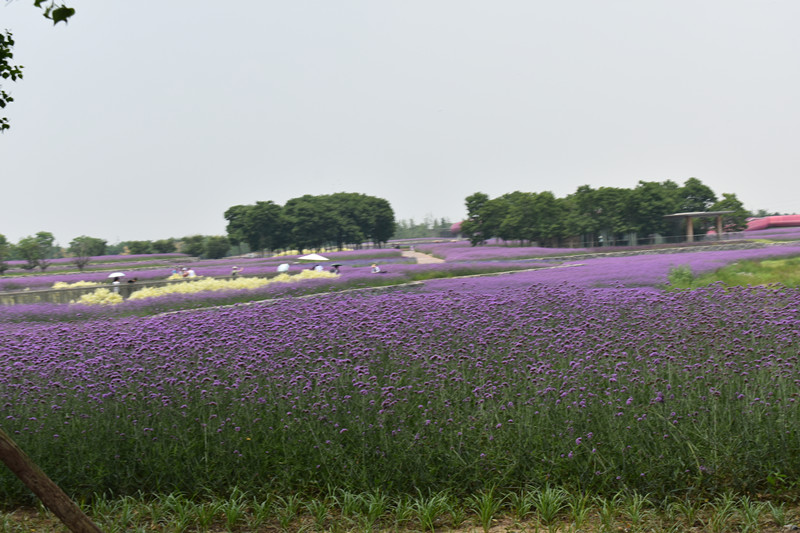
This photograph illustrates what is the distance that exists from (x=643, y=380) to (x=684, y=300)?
3811mm

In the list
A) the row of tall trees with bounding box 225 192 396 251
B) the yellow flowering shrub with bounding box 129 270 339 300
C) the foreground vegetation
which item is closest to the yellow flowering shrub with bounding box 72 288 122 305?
the yellow flowering shrub with bounding box 129 270 339 300

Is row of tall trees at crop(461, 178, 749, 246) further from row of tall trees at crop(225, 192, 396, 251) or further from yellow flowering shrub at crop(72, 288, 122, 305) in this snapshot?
yellow flowering shrub at crop(72, 288, 122, 305)

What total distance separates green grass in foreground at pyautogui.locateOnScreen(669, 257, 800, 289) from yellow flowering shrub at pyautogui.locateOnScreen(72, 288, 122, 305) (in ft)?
42.4

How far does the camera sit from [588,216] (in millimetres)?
56062

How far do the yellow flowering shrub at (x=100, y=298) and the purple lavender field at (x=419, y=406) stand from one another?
362 inches

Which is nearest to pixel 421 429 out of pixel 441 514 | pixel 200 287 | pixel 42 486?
pixel 441 514

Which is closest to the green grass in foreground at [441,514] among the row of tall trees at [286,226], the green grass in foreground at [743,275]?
the green grass in foreground at [743,275]

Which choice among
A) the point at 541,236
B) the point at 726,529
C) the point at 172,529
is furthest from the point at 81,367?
the point at 541,236

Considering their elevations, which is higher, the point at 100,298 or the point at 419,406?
the point at 100,298

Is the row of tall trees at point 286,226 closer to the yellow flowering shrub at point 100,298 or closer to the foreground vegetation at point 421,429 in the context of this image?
the yellow flowering shrub at point 100,298

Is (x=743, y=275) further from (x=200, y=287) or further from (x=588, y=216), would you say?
(x=588, y=216)

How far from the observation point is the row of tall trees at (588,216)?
180ft

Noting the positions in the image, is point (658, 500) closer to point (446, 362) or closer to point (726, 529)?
point (726, 529)

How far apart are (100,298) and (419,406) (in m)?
14.6
